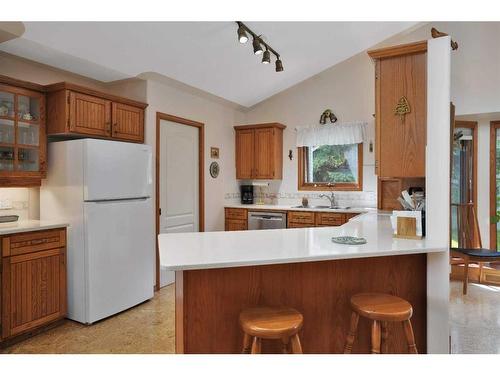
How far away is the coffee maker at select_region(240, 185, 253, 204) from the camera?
558 cm

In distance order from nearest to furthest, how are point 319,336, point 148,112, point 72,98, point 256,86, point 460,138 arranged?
point 319,336
point 72,98
point 148,112
point 460,138
point 256,86

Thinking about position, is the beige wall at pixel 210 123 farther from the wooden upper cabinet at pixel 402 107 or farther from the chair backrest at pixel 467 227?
the chair backrest at pixel 467 227

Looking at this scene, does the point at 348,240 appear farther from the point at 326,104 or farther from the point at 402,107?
the point at 326,104

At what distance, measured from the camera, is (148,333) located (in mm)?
2898

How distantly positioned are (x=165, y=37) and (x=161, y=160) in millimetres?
1424

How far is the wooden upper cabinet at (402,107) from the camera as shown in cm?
233

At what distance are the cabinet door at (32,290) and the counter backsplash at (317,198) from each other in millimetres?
2739

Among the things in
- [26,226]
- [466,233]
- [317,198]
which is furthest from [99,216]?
[466,233]

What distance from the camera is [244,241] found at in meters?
2.07

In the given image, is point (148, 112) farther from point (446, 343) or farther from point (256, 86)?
point (446, 343)

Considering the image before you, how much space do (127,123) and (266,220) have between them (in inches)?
89.1

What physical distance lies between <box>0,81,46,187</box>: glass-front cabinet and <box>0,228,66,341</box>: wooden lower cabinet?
54 centimetres
